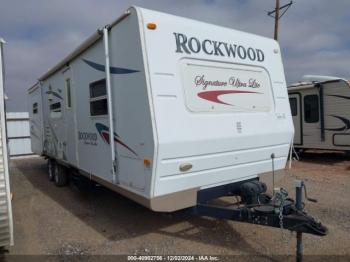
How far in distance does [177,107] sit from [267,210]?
1.58 m

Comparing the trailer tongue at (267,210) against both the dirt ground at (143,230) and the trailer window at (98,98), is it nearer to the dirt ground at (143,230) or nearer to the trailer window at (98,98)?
the dirt ground at (143,230)

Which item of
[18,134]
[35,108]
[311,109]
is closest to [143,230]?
[35,108]

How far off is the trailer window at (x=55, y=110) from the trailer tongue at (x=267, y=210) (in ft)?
14.4

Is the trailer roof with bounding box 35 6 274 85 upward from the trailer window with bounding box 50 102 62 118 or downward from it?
upward

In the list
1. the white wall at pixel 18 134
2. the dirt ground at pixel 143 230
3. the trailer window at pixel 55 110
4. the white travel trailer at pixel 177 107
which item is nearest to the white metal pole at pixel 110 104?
the white travel trailer at pixel 177 107

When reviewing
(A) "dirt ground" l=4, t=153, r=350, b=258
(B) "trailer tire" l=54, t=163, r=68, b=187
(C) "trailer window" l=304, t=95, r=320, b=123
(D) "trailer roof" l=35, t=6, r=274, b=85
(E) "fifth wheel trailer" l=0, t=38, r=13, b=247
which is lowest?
(A) "dirt ground" l=4, t=153, r=350, b=258

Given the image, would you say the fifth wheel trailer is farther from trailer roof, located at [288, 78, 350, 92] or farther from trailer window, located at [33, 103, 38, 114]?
trailer roof, located at [288, 78, 350, 92]

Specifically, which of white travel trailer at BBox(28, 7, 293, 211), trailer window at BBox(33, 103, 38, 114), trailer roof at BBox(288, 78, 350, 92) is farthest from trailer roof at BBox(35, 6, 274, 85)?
trailer roof at BBox(288, 78, 350, 92)

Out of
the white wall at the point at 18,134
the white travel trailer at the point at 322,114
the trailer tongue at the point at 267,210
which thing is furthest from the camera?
the white wall at the point at 18,134

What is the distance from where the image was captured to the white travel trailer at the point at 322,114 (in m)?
10.5

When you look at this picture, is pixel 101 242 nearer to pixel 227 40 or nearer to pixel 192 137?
pixel 192 137

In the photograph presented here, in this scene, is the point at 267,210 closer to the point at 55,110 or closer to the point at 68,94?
the point at 68,94

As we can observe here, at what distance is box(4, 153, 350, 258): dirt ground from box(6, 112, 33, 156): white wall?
10.1 meters

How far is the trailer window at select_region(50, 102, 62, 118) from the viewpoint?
24.5 feet
